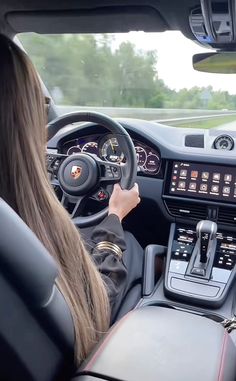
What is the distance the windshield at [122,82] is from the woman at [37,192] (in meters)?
1.01

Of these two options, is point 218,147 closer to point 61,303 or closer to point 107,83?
point 107,83

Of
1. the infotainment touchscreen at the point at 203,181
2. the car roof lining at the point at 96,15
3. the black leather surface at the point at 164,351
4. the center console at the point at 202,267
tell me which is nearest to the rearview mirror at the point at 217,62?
→ the car roof lining at the point at 96,15

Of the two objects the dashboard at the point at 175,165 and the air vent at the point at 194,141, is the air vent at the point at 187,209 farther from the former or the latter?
the air vent at the point at 194,141

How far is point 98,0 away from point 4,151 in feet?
2.81

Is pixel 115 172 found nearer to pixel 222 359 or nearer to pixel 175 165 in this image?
pixel 175 165

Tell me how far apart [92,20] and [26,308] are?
1.36 metres

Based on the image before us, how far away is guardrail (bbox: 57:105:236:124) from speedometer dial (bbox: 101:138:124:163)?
0.15 metres

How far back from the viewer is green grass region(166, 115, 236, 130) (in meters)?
2.50

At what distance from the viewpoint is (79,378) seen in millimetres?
970

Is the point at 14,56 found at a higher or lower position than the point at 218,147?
higher

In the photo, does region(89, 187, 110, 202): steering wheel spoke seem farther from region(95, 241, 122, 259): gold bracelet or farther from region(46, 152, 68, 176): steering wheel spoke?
region(95, 241, 122, 259): gold bracelet

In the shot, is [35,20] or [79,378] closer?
[79,378]

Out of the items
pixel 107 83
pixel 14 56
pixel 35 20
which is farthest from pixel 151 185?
pixel 14 56

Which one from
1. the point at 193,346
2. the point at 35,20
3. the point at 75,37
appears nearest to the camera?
the point at 193,346
